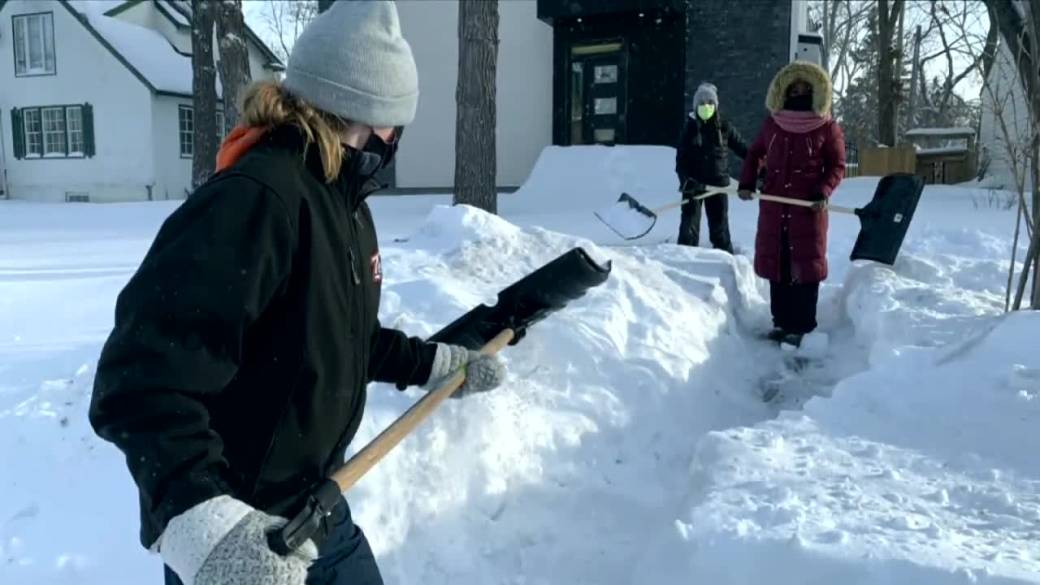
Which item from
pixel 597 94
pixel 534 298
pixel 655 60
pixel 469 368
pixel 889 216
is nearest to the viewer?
pixel 469 368

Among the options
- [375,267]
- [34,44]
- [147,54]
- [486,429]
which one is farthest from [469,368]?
[34,44]

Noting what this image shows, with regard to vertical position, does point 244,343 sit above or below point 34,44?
below

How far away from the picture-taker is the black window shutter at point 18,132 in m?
26.1

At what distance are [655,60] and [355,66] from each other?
571 inches

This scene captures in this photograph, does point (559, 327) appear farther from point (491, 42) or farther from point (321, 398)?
point (491, 42)

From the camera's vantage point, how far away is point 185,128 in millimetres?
Result: 25750

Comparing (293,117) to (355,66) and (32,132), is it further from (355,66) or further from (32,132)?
(32,132)

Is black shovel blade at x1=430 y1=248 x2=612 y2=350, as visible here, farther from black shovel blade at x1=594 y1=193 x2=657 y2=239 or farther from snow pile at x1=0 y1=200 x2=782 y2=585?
black shovel blade at x1=594 y1=193 x2=657 y2=239

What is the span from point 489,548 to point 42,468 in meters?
1.89

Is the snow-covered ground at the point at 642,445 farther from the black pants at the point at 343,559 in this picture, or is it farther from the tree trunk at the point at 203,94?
the tree trunk at the point at 203,94

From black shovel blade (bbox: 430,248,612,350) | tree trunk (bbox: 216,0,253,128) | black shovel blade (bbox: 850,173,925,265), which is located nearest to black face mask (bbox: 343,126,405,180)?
black shovel blade (bbox: 430,248,612,350)

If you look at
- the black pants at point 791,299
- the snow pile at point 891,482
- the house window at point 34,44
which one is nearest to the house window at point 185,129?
the house window at point 34,44

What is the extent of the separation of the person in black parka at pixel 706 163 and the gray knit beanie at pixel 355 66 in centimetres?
644

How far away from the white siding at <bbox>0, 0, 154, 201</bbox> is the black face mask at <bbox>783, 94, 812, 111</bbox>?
22341mm
